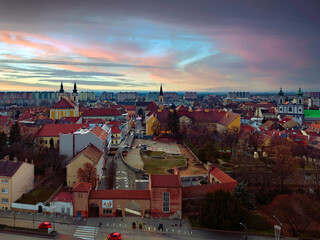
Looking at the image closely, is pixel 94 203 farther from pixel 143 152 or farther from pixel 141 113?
pixel 141 113

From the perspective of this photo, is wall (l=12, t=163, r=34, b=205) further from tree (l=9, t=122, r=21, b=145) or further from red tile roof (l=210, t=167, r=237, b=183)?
red tile roof (l=210, t=167, r=237, b=183)

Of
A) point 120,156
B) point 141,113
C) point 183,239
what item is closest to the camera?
point 183,239

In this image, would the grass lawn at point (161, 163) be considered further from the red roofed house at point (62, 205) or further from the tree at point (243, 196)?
the red roofed house at point (62, 205)

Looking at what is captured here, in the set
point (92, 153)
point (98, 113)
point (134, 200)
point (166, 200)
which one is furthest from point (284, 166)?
point (98, 113)

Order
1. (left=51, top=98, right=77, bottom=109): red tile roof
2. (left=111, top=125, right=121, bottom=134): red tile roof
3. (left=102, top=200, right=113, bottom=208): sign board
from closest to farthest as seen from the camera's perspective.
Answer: (left=102, top=200, right=113, bottom=208): sign board → (left=111, top=125, right=121, bottom=134): red tile roof → (left=51, top=98, right=77, bottom=109): red tile roof

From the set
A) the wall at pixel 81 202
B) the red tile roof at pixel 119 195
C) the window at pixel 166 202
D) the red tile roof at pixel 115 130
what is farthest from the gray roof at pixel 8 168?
the red tile roof at pixel 115 130

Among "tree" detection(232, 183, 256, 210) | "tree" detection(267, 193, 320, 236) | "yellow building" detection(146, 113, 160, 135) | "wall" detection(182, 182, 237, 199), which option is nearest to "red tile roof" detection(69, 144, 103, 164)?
"wall" detection(182, 182, 237, 199)

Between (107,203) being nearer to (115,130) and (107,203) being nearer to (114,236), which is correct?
(114,236)

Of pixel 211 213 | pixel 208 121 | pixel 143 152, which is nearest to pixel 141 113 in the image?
pixel 208 121
